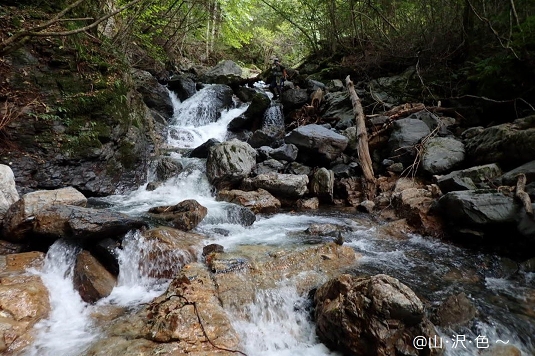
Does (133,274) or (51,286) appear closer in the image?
(51,286)

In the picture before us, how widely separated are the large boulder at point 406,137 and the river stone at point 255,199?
3.31 meters

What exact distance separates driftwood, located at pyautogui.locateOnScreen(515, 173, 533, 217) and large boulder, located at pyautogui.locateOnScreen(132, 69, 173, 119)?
470 inches

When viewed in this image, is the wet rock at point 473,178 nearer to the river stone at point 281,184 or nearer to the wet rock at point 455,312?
the wet rock at point 455,312

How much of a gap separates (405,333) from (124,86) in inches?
319

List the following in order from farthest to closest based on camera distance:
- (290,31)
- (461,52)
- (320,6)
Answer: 1. (290,31)
2. (320,6)
3. (461,52)

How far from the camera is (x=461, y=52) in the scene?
9.40 m

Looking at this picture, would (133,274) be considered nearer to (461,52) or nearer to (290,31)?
(461,52)

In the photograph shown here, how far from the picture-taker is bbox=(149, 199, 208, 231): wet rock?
17.2 ft

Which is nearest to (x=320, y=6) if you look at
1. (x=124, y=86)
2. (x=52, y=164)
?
(x=124, y=86)

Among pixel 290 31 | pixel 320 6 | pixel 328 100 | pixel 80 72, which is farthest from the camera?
pixel 290 31

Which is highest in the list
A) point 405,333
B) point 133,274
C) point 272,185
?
point 272,185

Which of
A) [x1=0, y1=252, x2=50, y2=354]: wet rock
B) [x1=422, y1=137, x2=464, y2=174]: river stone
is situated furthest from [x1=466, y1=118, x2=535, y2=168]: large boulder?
[x1=0, y1=252, x2=50, y2=354]: wet rock

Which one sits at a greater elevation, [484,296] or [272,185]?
[272,185]

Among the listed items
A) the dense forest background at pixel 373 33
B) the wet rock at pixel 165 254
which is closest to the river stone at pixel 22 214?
the wet rock at pixel 165 254
